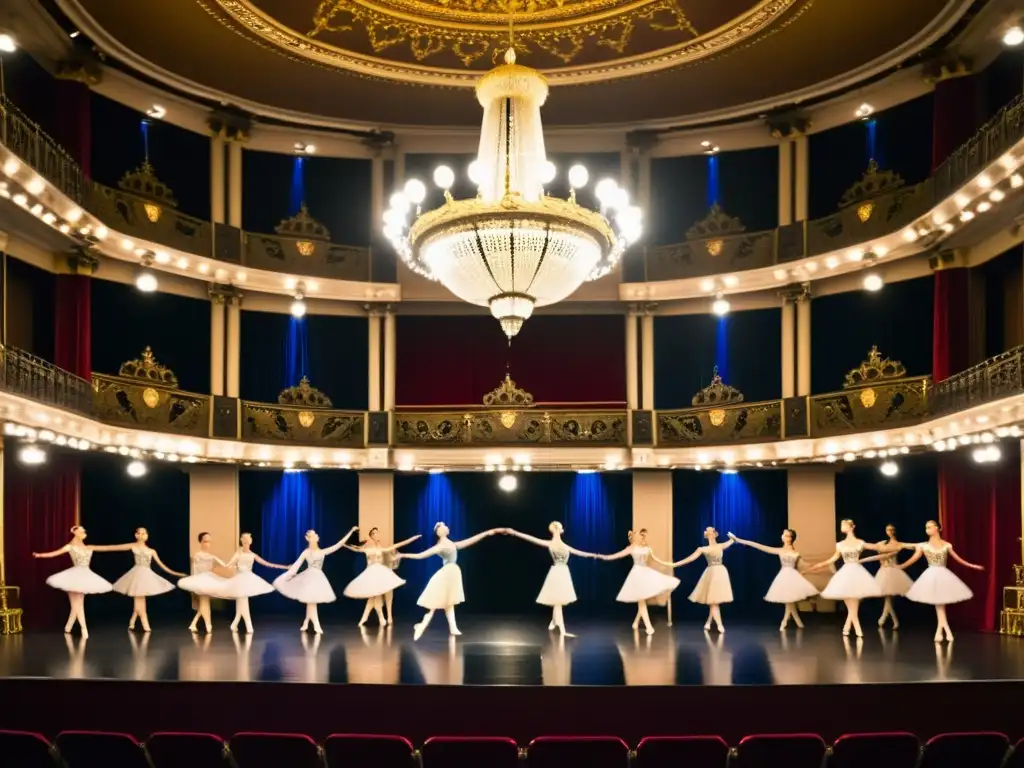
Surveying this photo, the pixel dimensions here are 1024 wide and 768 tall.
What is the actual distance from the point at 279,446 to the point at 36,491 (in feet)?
13.5

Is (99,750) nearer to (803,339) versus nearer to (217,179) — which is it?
(217,179)

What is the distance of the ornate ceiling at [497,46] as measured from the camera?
48.3 ft

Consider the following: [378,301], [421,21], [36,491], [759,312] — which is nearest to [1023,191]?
[759,312]

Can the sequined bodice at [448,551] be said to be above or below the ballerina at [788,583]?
above

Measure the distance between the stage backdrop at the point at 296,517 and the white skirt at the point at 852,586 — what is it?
842 cm

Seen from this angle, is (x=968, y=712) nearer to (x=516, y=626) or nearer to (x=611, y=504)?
(x=516, y=626)

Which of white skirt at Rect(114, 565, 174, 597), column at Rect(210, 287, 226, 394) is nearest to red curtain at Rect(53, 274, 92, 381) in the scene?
column at Rect(210, 287, 226, 394)

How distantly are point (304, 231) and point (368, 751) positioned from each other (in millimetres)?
14349

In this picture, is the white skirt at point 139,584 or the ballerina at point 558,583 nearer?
the white skirt at point 139,584

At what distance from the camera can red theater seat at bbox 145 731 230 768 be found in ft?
21.3

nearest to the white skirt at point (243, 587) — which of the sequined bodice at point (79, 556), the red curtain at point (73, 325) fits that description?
the sequined bodice at point (79, 556)

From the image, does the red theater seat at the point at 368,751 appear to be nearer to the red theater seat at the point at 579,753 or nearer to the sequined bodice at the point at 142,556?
the red theater seat at the point at 579,753

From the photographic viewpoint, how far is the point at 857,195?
705 inches

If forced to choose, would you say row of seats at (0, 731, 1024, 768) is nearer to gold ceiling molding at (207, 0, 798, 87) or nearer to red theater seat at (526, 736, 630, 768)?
red theater seat at (526, 736, 630, 768)
